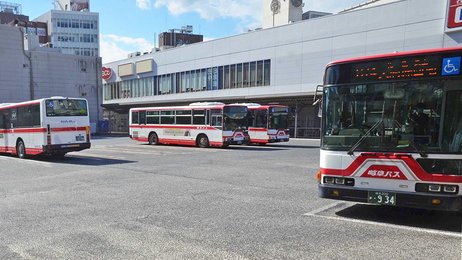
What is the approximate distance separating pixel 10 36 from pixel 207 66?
78.5ft

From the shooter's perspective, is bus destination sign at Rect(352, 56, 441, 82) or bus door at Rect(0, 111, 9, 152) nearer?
bus destination sign at Rect(352, 56, 441, 82)

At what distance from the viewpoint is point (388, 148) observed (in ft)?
20.8

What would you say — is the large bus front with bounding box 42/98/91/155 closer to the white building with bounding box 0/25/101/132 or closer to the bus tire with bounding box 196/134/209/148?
the bus tire with bounding box 196/134/209/148

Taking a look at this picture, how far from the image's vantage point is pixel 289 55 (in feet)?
141

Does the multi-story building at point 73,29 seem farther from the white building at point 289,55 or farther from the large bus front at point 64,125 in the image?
the large bus front at point 64,125

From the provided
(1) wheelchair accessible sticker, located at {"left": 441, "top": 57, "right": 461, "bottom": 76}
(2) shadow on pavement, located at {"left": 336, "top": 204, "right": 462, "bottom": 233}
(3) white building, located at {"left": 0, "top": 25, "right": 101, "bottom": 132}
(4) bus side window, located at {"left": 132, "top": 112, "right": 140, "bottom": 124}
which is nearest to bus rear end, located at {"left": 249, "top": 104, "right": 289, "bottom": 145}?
(4) bus side window, located at {"left": 132, "top": 112, "right": 140, "bottom": 124}

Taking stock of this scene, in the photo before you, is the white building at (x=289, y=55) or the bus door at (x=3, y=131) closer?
the bus door at (x=3, y=131)

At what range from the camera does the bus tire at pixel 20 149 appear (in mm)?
18353

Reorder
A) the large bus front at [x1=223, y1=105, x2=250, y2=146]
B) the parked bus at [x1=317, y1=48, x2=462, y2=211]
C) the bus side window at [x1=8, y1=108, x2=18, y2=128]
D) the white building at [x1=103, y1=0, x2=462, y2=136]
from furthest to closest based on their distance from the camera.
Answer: the white building at [x1=103, y1=0, x2=462, y2=136]
the large bus front at [x1=223, y1=105, x2=250, y2=146]
the bus side window at [x1=8, y1=108, x2=18, y2=128]
the parked bus at [x1=317, y1=48, x2=462, y2=211]

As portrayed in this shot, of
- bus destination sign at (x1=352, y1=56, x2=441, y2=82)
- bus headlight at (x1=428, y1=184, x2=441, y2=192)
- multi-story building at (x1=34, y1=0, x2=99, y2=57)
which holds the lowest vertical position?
bus headlight at (x1=428, y1=184, x2=441, y2=192)

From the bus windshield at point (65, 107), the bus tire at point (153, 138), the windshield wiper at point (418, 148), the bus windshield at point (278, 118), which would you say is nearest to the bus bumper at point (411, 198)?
the windshield wiper at point (418, 148)

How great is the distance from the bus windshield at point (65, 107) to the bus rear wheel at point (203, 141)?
8.39 meters

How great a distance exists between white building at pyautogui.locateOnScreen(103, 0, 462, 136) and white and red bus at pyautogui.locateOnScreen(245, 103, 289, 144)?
12.0m

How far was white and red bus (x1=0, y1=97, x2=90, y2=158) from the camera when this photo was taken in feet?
54.9
